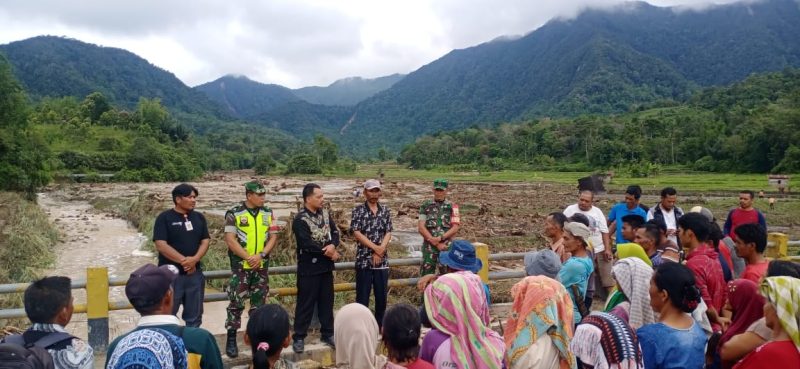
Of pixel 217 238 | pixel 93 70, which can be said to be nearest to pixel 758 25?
pixel 217 238

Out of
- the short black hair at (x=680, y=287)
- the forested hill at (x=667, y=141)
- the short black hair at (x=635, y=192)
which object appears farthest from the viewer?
the forested hill at (x=667, y=141)

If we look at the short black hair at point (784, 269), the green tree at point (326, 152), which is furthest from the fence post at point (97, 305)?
the green tree at point (326, 152)

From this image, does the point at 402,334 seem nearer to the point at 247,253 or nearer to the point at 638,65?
the point at 247,253

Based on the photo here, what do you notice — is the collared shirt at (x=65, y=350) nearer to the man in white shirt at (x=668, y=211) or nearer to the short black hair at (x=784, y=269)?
the short black hair at (x=784, y=269)

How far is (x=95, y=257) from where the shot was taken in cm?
1516

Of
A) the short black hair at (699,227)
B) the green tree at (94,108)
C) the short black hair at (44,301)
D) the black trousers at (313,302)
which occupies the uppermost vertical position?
the green tree at (94,108)

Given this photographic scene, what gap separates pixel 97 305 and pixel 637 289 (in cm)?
449

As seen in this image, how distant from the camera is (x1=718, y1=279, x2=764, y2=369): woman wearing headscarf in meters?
2.86

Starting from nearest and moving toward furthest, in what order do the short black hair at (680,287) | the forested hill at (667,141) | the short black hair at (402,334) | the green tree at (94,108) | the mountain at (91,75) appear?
1. the short black hair at (402,334)
2. the short black hair at (680,287)
3. the forested hill at (667,141)
4. the green tree at (94,108)
5. the mountain at (91,75)

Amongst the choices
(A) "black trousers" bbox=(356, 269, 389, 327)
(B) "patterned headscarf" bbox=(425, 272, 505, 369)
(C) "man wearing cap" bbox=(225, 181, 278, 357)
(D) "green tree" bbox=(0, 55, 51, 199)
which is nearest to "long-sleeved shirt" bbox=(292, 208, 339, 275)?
(C) "man wearing cap" bbox=(225, 181, 278, 357)

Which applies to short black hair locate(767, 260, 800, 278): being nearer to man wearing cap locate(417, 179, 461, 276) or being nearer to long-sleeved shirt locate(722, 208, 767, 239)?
man wearing cap locate(417, 179, 461, 276)

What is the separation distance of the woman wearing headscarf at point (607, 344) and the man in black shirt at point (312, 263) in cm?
270

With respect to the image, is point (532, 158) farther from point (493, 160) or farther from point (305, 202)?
point (305, 202)

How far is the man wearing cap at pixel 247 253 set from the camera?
4.64 m
